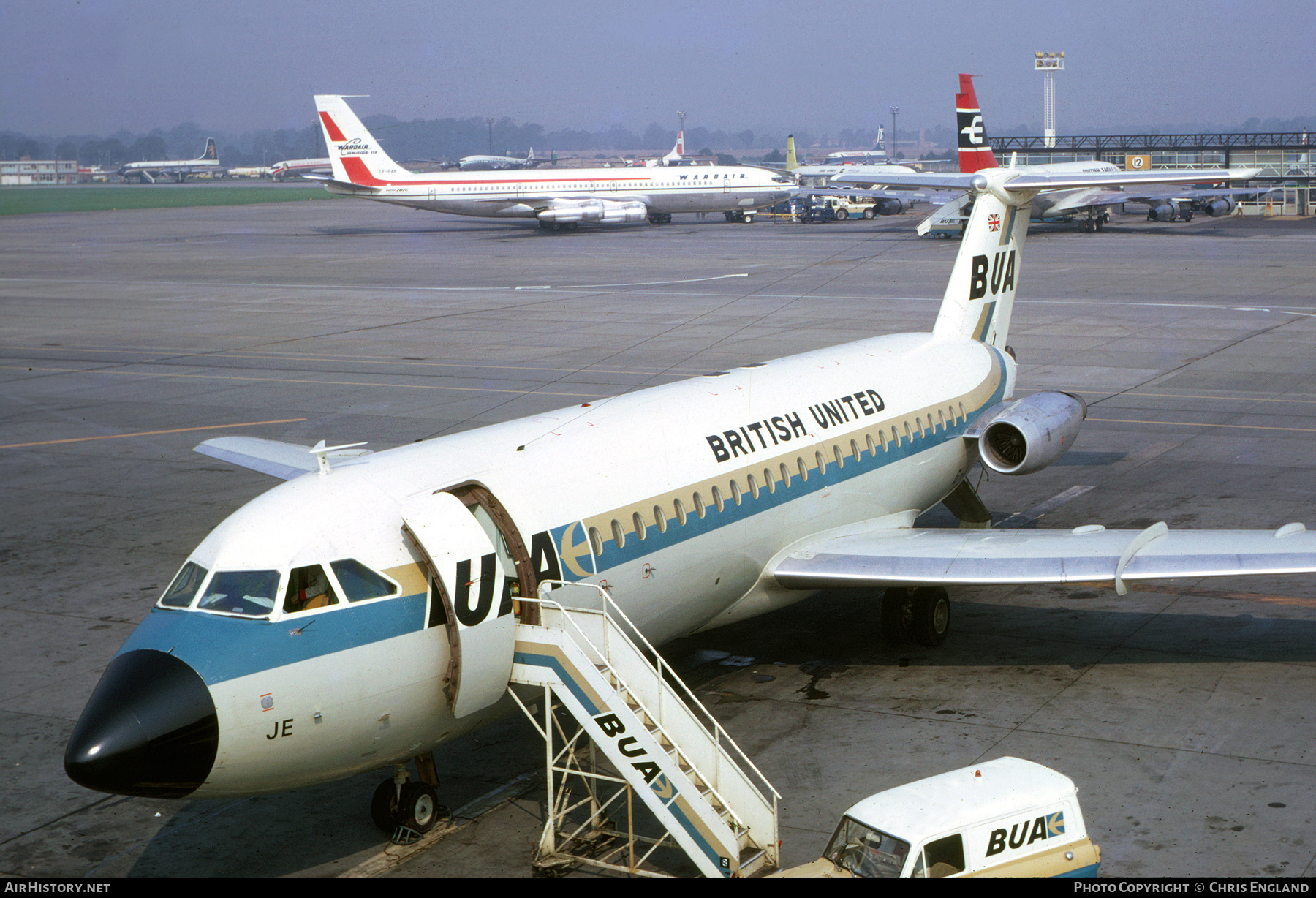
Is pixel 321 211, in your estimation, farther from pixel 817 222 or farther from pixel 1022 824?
pixel 1022 824

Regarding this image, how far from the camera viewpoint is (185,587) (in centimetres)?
1162


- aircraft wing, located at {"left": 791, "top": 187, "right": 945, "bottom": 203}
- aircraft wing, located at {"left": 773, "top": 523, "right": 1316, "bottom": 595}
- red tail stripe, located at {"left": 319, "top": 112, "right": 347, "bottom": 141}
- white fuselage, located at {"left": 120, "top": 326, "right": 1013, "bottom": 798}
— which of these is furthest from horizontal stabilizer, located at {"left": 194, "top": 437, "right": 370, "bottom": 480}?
red tail stripe, located at {"left": 319, "top": 112, "right": 347, "bottom": 141}

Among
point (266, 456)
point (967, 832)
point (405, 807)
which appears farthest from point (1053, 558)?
point (266, 456)

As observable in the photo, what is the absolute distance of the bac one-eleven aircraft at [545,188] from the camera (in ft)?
297

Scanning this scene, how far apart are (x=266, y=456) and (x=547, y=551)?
9.44m

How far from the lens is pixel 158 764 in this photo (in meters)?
10.4

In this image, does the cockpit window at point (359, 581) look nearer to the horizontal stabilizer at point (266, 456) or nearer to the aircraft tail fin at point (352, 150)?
the horizontal stabilizer at point (266, 456)

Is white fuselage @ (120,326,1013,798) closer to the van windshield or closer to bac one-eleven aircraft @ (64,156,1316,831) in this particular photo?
bac one-eleven aircraft @ (64,156,1316,831)

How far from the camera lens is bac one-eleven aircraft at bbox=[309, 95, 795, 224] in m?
90.6

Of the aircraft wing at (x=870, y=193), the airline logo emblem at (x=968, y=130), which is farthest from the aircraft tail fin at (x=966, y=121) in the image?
the aircraft wing at (x=870, y=193)

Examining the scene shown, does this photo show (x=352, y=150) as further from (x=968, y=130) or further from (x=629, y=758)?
(x=629, y=758)

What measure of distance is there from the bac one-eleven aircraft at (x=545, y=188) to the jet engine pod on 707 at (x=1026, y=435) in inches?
2979

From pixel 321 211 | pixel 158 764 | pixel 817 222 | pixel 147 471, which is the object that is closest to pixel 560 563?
pixel 158 764

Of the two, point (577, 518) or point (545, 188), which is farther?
point (545, 188)
